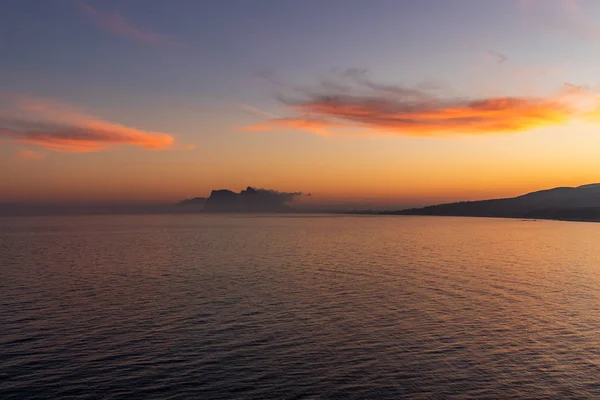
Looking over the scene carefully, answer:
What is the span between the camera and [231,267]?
9812cm

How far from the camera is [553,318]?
5341cm

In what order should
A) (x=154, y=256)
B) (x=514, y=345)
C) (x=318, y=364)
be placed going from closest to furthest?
(x=318, y=364)
(x=514, y=345)
(x=154, y=256)

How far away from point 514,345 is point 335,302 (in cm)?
2389

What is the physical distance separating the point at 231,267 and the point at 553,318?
6234 centimetres

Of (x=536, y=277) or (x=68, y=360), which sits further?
(x=536, y=277)

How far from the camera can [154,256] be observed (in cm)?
12181

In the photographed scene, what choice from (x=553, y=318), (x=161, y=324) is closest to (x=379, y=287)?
(x=553, y=318)

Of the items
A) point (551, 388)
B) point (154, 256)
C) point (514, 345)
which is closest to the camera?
point (551, 388)

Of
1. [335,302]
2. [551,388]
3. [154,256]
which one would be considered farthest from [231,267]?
[551,388]

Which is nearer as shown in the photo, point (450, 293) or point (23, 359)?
point (23, 359)

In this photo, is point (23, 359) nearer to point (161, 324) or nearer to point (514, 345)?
point (161, 324)

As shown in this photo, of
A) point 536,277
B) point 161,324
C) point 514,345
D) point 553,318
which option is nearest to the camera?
point 514,345

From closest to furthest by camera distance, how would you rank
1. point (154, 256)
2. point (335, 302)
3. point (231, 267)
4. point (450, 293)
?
point (335, 302) → point (450, 293) → point (231, 267) → point (154, 256)

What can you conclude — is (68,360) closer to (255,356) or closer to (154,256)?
(255,356)
